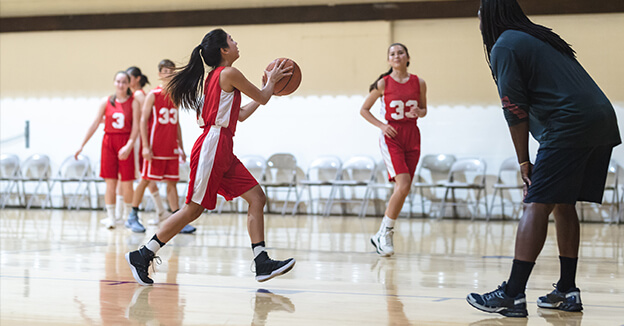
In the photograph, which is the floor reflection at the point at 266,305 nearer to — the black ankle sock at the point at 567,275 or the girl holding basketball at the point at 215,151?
the girl holding basketball at the point at 215,151

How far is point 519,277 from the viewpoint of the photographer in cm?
264

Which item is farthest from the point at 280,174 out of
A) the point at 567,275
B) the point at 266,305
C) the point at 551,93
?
the point at 551,93

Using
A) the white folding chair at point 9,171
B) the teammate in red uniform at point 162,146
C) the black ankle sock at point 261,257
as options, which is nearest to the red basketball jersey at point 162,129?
the teammate in red uniform at point 162,146

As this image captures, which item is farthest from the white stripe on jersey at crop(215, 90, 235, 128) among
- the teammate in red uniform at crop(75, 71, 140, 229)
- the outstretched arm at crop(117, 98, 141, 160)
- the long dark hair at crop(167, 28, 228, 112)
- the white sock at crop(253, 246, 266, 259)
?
the teammate in red uniform at crop(75, 71, 140, 229)

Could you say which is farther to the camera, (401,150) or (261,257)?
(401,150)

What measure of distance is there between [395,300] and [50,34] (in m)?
10.0

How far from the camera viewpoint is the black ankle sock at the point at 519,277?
263 cm

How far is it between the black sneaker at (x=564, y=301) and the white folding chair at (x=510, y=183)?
263 inches

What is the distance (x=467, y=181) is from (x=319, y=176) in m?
2.16

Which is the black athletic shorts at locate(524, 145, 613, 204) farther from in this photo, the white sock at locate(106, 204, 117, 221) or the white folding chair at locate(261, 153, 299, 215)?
the white folding chair at locate(261, 153, 299, 215)

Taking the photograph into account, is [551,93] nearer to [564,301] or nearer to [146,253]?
[564,301]

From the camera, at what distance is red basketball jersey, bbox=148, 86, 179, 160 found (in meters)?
6.80

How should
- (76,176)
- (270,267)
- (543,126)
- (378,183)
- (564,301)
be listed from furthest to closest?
(76,176)
(378,183)
(270,267)
(564,301)
(543,126)

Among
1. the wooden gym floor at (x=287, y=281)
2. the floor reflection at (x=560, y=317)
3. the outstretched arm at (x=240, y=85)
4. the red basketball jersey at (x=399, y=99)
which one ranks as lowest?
the wooden gym floor at (x=287, y=281)
